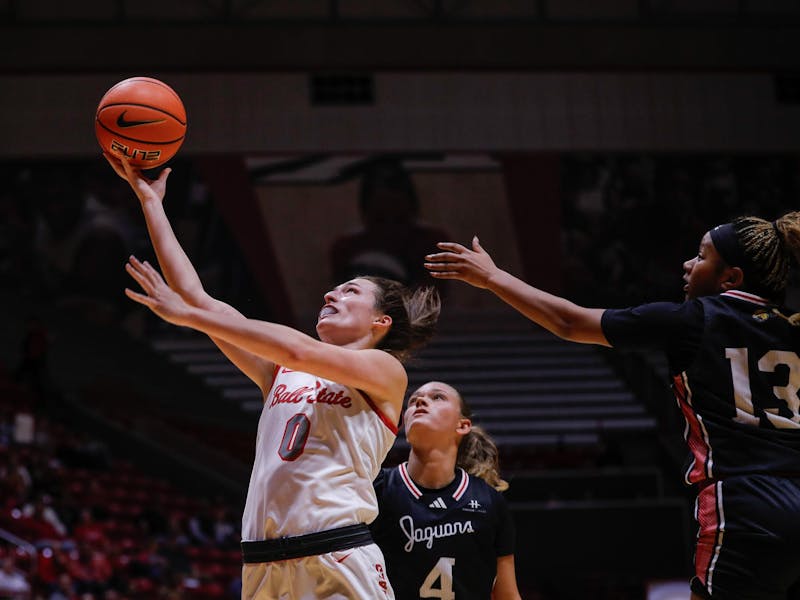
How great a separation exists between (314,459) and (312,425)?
0.12m

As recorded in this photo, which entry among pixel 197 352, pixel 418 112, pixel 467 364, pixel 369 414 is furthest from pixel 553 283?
pixel 369 414

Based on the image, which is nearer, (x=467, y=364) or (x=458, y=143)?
(x=458, y=143)

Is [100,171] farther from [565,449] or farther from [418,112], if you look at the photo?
[565,449]

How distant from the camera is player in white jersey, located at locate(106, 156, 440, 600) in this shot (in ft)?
10.0

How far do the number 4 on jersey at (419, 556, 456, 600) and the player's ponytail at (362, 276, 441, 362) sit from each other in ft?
3.16

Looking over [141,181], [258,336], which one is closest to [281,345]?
[258,336]

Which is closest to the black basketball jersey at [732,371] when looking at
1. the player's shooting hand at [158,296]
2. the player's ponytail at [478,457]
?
the player's shooting hand at [158,296]

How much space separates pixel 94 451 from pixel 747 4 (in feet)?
42.1

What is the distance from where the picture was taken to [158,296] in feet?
9.54

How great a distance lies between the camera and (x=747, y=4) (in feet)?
56.7

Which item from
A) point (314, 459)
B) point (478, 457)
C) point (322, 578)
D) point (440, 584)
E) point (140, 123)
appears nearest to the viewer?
point (322, 578)

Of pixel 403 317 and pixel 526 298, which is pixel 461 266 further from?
pixel 403 317

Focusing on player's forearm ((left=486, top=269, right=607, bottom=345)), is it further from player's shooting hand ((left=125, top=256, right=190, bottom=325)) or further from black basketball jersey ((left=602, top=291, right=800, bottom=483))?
player's shooting hand ((left=125, top=256, right=190, bottom=325))

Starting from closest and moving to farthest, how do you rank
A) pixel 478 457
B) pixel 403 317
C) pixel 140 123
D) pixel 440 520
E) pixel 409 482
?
1. pixel 403 317
2. pixel 140 123
3. pixel 440 520
4. pixel 409 482
5. pixel 478 457
